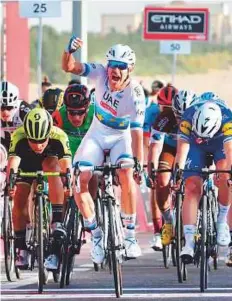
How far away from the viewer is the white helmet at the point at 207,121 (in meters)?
13.1

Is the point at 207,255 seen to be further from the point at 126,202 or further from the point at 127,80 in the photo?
the point at 127,80

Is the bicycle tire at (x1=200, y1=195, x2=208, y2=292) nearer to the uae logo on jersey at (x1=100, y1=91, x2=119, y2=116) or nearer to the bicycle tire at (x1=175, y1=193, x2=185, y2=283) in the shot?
the bicycle tire at (x1=175, y1=193, x2=185, y2=283)


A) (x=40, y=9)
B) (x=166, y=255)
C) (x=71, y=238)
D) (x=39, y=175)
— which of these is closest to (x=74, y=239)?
(x=71, y=238)

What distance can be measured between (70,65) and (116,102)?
59cm

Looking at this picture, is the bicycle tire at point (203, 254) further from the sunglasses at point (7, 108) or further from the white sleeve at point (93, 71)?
the sunglasses at point (7, 108)

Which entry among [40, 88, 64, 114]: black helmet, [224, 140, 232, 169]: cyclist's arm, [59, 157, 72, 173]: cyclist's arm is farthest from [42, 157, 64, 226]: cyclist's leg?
[40, 88, 64, 114]: black helmet

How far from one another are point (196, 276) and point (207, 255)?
4.73 feet

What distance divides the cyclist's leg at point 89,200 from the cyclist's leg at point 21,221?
756 mm

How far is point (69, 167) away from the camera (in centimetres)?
1316

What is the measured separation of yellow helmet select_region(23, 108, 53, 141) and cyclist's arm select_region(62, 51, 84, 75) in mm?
494

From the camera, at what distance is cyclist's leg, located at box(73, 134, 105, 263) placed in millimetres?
12930

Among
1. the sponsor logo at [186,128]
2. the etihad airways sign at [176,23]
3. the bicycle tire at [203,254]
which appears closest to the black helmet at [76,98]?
the sponsor logo at [186,128]

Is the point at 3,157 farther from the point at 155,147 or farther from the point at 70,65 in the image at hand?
the point at 70,65

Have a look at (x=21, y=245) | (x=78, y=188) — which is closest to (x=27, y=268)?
(x=21, y=245)
